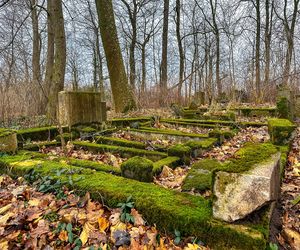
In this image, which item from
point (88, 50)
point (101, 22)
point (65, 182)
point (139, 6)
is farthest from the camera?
point (88, 50)

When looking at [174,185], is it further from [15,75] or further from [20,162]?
[15,75]

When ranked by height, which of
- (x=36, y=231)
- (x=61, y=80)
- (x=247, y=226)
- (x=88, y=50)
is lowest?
(x=36, y=231)

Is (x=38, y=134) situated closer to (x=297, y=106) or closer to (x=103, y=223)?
(x=103, y=223)

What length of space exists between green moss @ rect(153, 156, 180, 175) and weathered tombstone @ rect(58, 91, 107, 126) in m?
3.03

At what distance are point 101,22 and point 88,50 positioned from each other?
21.0 meters

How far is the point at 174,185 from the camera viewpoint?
3.52m

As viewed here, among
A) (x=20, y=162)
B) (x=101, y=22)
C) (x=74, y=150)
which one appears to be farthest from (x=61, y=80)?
(x=20, y=162)

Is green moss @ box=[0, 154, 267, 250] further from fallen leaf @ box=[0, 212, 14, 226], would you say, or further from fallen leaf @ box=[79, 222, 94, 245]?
fallen leaf @ box=[0, 212, 14, 226]

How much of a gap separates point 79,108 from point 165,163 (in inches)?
130

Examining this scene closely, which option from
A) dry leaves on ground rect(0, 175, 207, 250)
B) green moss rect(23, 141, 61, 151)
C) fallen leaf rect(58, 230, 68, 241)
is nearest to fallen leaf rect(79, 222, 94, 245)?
dry leaves on ground rect(0, 175, 207, 250)

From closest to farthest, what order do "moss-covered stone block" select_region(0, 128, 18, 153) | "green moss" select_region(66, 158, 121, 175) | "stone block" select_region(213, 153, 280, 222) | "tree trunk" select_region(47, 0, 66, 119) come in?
1. "stone block" select_region(213, 153, 280, 222)
2. "green moss" select_region(66, 158, 121, 175)
3. "moss-covered stone block" select_region(0, 128, 18, 153)
4. "tree trunk" select_region(47, 0, 66, 119)

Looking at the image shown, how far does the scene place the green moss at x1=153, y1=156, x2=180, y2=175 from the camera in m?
4.00

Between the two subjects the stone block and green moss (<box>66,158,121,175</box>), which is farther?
green moss (<box>66,158,121,175</box>)

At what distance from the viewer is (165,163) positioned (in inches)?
167
